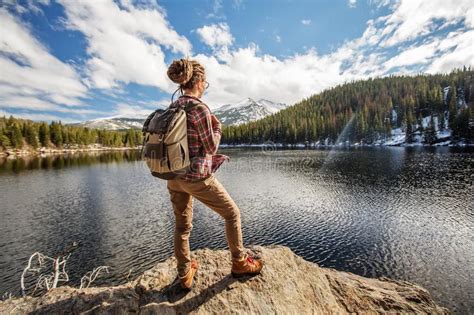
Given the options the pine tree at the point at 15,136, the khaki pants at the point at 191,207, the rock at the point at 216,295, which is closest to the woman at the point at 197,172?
the khaki pants at the point at 191,207

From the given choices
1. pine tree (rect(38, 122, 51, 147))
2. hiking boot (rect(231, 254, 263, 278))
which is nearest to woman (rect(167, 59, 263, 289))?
hiking boot (rect(231, 254, 263, 278))

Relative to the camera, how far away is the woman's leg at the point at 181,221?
4148 millimetres

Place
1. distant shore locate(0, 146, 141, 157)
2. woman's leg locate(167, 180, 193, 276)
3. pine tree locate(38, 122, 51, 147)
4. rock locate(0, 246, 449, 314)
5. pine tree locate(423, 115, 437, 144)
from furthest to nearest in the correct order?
pine tree locate(38, 122, 51, 147), pine tree locate(423, 115, 437, 144), distant shore locate(0, 146, 141, 157), rock locate(0, 246, 449, 314), woman's leg locate(167, 180, 193, 276)

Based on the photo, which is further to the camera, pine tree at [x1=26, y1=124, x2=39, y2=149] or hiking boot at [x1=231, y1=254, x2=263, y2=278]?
pine tree at [x1=26, y1=124, x2=39, y2=149]

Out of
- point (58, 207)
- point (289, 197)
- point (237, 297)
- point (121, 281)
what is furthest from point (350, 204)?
point (58, 207)

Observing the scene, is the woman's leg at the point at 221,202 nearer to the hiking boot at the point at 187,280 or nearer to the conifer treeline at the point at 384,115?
the hiking boot at the point at 187,280

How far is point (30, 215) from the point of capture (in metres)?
26.1

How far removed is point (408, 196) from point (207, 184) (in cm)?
3601

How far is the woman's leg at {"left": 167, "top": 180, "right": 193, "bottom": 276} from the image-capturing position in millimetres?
4148

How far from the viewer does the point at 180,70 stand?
12.3 feet

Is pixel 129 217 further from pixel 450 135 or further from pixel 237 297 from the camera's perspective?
pixel 450 135

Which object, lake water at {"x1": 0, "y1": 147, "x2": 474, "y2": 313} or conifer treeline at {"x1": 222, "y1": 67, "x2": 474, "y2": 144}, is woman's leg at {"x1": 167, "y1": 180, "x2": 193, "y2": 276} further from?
conifer treeline at {"x1": 222, "y1": 67, "x2": 474, "y2": 144}

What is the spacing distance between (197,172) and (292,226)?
20822 millimetres

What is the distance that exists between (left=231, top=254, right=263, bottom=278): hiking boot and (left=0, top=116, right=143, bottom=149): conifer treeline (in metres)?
146
